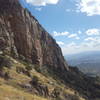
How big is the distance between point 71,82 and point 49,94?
135ft

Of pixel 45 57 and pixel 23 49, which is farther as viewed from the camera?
pixel 45 57

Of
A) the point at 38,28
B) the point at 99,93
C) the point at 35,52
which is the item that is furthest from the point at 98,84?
the point at 38,28

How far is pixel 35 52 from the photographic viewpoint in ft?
323

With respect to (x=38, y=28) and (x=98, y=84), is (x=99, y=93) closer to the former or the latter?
(x=98, y=84)

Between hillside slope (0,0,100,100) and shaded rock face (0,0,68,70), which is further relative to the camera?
shaded rock face (0,0,68,70)

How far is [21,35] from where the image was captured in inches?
3634

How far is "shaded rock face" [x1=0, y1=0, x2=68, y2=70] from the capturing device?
82.8 meters

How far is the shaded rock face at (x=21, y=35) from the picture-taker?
82762mm

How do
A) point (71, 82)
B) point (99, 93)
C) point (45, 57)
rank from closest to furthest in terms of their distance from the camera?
point (99, 93), point (71, 82), point (45, 57)

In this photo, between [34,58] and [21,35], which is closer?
[21,35]

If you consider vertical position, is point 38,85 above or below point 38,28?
below

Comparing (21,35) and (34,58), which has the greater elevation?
(21,35)

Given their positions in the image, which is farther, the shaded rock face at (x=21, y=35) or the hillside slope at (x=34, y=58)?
the shaded rock face at (x=21, y=35)

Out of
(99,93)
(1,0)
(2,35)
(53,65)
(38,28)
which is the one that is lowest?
(99,93)
